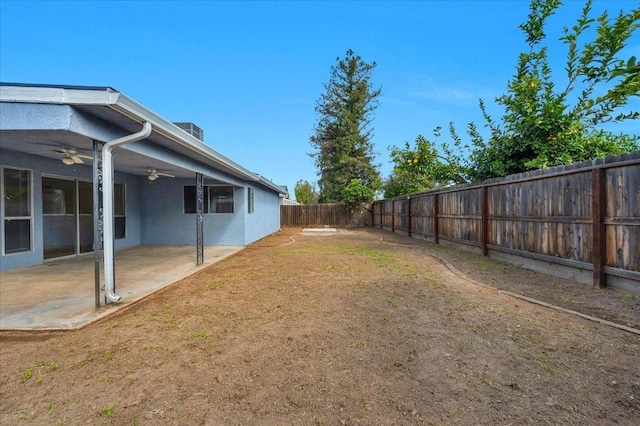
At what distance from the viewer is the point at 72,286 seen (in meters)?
5.21

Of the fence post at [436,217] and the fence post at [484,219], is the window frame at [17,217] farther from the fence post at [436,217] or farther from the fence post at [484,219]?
the fence post at [436,217]

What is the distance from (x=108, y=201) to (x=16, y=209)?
4417 mm

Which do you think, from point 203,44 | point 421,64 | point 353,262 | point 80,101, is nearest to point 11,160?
point 80,101

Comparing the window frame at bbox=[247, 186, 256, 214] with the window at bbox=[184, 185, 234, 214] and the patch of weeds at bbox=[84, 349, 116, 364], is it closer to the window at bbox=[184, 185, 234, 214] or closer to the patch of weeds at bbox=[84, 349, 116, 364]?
the window at bbox=[184, 185, 234, 214]

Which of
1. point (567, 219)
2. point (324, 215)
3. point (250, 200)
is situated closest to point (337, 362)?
point (567, 219)

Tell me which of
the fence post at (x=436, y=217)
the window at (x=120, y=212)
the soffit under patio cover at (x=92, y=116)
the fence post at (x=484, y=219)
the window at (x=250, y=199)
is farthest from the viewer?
the window at (x=250, y=199)

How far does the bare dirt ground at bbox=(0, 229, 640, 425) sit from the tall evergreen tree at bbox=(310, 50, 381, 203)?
20140mm

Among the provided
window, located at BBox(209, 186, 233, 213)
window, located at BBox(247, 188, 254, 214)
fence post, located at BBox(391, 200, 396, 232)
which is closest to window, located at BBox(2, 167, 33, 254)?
window, located at BBox(209, 186, 233, 213)

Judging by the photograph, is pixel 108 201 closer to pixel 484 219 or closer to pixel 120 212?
pixel 120 212

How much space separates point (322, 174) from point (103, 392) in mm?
24868

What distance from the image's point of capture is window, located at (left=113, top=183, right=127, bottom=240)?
31.8 ft

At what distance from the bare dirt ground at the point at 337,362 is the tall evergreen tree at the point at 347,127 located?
20140 mm

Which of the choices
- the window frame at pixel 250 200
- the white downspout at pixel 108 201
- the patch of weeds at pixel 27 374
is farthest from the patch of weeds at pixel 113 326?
the window frame at pixel 250 200

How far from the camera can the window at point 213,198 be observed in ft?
35.6
